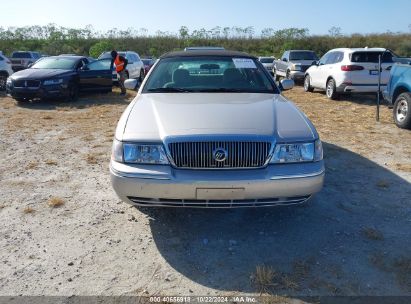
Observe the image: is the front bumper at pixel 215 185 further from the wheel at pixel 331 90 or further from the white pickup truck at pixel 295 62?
the white pickup truck at pixel 295 62

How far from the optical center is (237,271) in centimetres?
300

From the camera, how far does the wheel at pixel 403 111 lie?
7.55 meters

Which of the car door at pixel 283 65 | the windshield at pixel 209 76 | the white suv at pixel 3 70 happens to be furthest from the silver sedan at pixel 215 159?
the car door at pixel 283 65

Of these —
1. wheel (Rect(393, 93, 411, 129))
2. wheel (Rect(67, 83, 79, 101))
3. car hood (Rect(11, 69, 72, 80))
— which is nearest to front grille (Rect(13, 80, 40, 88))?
car hood (Rect(11, 69, 72, 80))

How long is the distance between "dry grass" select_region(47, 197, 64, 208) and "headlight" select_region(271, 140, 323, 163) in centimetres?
241

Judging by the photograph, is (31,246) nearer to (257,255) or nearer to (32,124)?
(257,255)

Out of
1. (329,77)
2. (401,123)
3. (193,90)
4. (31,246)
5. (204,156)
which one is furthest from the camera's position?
(329,77)

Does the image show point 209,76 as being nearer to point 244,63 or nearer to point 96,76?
point 244,63

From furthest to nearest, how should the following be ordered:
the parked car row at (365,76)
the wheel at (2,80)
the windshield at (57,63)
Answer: the wheel at (2,80), the windshield at (57,63), the parked car row at (365,76)

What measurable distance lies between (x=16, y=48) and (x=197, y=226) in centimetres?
5173

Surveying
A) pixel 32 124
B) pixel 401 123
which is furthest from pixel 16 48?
pixel 401 123

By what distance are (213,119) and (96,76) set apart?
10.2 metres

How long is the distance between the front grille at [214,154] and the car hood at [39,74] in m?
9.62

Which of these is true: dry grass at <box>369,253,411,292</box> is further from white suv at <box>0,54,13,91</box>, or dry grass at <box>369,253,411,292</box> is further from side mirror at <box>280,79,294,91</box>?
white suv at <box>0,54,13,91</box>
